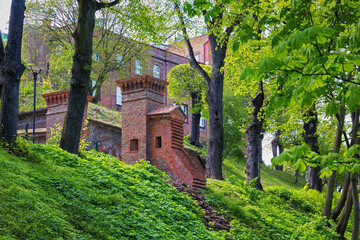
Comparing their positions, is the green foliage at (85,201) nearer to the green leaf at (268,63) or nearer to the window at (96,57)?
the green leaf at (268,63)

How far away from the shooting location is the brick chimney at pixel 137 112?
18203 mm

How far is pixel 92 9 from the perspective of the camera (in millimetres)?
14375

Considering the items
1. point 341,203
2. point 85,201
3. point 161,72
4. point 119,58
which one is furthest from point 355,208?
point 161,72

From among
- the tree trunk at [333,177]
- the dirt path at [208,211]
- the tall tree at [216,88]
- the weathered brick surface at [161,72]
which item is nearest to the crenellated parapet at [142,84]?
the tall tree at [216,88]

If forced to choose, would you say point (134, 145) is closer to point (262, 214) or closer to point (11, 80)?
point (262, 214)

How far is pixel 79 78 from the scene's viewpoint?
554 inches

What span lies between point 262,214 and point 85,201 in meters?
7.96

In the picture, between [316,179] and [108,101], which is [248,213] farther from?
[108,101]

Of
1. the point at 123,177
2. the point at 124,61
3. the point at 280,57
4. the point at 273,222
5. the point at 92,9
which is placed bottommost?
the point at 273,222

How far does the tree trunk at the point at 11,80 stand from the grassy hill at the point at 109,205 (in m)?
0.53

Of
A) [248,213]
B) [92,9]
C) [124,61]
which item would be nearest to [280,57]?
[92,9]

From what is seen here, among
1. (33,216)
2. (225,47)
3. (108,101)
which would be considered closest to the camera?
(33,216)

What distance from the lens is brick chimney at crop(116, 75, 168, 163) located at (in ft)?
59.7

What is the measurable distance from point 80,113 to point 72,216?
5.14 metres
